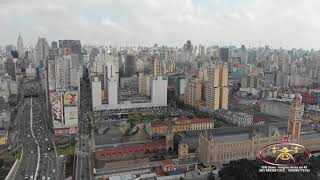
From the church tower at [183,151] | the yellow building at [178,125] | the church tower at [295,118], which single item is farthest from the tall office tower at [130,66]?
the church tower at [295,118]

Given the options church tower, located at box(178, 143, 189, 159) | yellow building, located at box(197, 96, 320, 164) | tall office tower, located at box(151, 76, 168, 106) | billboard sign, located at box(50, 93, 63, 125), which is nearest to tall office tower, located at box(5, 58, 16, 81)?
tall office tower, located at box(151, 76, 168, 106)

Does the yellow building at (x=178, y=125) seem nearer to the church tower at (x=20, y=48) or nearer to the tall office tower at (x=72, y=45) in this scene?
the tall office tower at (x=72, y=45)

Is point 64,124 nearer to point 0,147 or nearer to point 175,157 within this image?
point 0,147

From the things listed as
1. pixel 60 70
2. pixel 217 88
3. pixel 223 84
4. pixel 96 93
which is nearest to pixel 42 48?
pixel 60 70

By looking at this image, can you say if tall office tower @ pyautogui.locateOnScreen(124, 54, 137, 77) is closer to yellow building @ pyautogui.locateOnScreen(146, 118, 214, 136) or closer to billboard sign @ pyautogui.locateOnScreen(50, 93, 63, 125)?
yellow building @ pyautogui.locateOnScreen(146, 118, 214, 136)
